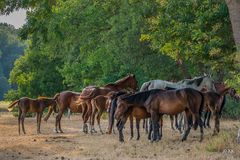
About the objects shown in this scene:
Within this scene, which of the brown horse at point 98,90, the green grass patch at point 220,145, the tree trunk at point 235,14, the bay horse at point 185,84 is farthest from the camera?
the brown horse at point 98,90

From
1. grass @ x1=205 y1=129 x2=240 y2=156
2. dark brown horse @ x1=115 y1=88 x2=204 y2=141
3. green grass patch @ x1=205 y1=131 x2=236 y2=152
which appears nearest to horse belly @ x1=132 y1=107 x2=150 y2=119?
dark brown horse @ x1=115 y1=88 x2=204 y2=141

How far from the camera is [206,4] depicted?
17.6 metres

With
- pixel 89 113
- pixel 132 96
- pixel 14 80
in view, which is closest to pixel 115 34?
pixel 89 113

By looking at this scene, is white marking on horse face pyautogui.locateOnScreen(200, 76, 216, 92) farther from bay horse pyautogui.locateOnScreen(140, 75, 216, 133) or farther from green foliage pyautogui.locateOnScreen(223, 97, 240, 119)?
green foliage pyautogui.locateOnScreen(223, 97, 240, 119)

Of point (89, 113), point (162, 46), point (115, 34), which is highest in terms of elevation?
point (115, 34)

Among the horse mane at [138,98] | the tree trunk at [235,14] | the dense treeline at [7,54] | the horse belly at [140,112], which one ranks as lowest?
the horse belly at [140,112]

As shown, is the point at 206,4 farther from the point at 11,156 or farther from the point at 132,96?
the point at 11,156

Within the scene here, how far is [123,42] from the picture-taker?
102 feet

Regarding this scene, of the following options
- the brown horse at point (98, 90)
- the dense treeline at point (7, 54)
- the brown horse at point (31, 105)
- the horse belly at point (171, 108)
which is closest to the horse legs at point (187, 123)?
the horse belly at point (171, 108)

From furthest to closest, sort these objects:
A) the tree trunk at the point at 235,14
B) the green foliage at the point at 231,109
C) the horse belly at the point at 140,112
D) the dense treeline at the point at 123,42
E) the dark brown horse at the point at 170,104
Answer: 1. the green foliage at the point at 231,109
2. the horse belly at the point at 140,112
3. the dense treeline at the point at 123,42
4. the dark brown horse at the point at 170,104
5. the tree trunk at the point at 235,14

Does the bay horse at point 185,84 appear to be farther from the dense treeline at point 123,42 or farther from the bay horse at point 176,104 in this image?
the bay horse at point 176,104

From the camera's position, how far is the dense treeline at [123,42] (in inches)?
701

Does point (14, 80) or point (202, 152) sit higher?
point (14, 80)

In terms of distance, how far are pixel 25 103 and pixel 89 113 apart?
3.08m
